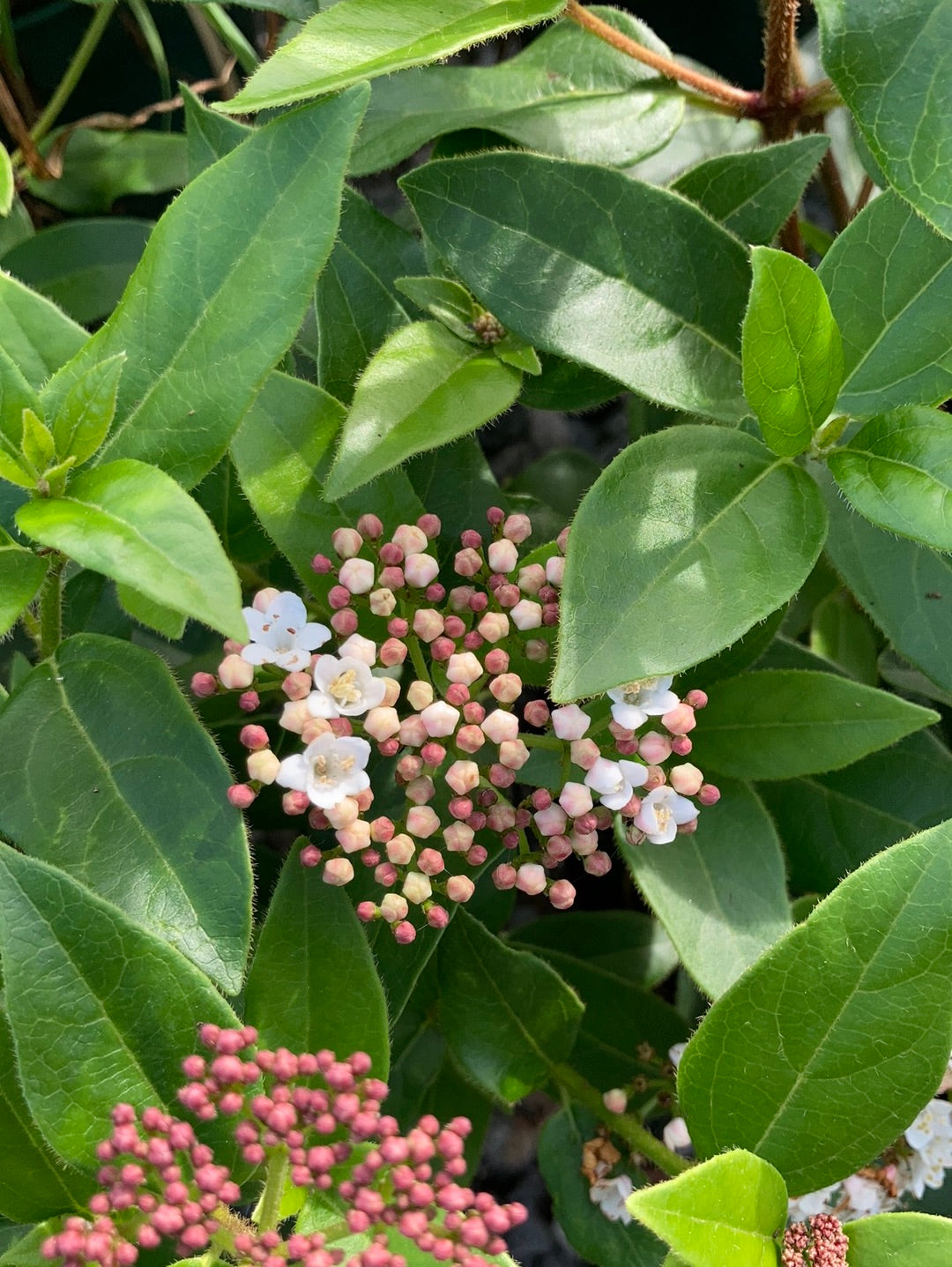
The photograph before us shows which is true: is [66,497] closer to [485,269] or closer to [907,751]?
[485,269]

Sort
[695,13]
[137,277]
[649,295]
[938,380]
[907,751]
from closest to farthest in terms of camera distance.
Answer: [137,277] < [938,380] < [649,295] < [907,751] < [695,13]

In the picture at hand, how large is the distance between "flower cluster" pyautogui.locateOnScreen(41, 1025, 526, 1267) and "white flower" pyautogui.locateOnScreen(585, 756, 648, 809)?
1.38ft

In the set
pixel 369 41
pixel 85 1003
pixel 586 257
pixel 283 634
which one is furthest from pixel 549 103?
pixel 85 1003

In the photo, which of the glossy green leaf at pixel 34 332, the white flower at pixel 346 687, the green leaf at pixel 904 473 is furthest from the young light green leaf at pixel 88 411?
the green leaf at pixel 904 473

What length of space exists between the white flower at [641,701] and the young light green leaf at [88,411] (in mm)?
681

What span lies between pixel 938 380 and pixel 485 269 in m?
0.62

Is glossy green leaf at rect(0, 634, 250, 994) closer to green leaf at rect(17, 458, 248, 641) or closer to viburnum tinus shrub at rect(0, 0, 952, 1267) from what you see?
viburnum tinus shrub at rect(0, 0, 952, 1267)

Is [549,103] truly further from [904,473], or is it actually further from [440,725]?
[440,725]

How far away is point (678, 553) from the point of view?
1460mm

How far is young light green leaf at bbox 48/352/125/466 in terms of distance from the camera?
4.41ft

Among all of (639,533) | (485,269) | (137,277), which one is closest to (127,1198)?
(639,533)

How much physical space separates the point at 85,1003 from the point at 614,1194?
0.92 metres

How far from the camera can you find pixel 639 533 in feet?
4.80

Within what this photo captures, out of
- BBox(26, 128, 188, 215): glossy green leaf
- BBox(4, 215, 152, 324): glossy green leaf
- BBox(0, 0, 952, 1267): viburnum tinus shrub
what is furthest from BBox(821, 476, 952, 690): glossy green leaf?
BBox(26, 128, 188, 215): glossy green leaf
